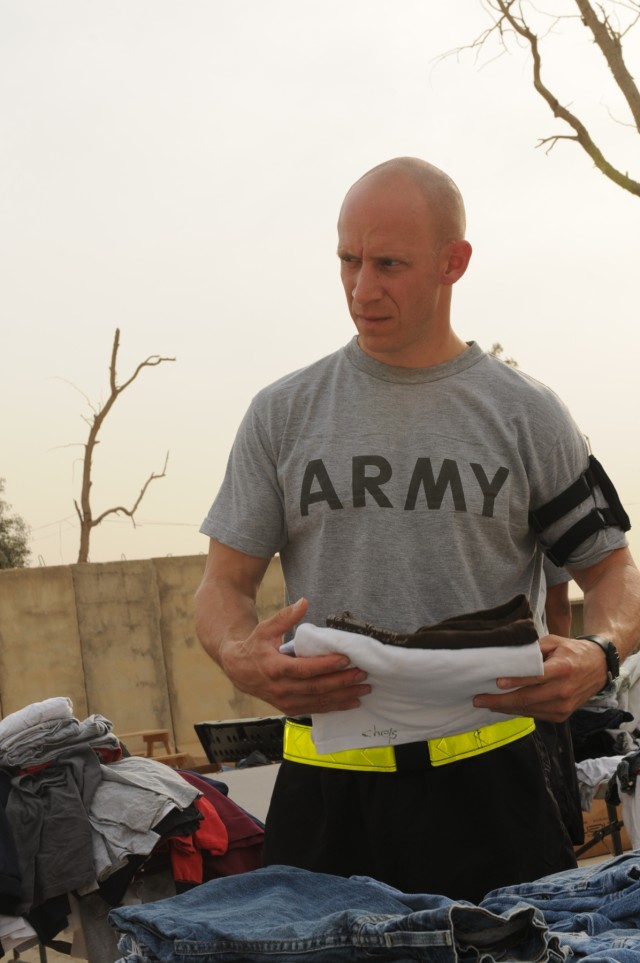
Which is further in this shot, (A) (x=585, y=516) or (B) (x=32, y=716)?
(B) (x=32, y=716)

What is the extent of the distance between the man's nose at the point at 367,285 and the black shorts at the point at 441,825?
806 mm

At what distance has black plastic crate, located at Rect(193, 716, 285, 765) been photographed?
5594mm

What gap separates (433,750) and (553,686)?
0.29 meters

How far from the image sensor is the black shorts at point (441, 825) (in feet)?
5.95

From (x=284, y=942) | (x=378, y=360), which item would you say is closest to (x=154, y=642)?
(x=378, y=360)

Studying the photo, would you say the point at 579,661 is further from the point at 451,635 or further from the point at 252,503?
the point at 252,503

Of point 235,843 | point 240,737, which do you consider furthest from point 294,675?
point 240,737

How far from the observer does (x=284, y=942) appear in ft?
4.02

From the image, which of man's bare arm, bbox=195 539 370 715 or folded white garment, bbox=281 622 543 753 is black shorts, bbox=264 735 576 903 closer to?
folded white garment, bbox=281 622 543 753

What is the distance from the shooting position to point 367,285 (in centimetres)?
194

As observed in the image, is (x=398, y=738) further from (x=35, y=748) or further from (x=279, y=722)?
(x=279, y=722)

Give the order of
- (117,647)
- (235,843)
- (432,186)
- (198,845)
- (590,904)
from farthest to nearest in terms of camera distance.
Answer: (117,647)
(235,843)
(198,845)
(432,186)
(590,904)

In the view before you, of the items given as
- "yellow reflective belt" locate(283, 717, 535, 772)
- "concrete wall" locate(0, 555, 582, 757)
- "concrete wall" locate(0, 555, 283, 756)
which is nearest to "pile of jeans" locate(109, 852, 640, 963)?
"yellow reflective belt" locate(283, 717, 535, 772)

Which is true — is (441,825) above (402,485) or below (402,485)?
below
